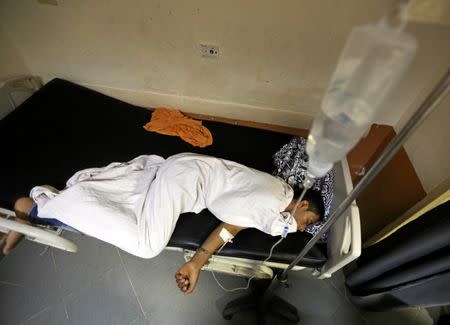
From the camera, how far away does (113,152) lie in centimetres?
154

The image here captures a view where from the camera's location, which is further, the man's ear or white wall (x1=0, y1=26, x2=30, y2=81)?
white wall (x1=0, y1=26, x2=30, y2=81)

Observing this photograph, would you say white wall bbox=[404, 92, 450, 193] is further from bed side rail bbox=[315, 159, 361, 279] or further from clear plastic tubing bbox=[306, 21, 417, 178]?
clear plastic tubing bbox=[306, 21, 417, 178]

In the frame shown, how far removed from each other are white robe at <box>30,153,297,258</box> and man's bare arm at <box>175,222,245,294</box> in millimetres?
56

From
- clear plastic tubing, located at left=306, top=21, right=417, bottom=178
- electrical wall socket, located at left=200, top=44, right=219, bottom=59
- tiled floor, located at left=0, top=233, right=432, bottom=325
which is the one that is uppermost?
clear plastic tubing, located at left=306, top=21, right=417, bottom=178

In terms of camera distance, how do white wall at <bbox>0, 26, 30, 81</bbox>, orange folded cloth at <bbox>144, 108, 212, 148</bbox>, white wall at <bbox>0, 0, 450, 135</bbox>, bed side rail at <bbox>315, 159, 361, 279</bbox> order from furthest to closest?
1. white wall at <bbox>0, 26, 30, 81</bbox>
2. orange folded cloth at <bbox>144, 108, 212, 148</bbox>
3. white wall at <bbox>0, 0, 450, 135</bbox>
4. bed side rail at <bbox>315, 159, 361, 279</bbox>

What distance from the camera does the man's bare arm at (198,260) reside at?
1115 mm

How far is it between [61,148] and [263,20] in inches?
58.9

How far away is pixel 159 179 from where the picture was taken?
1.21 m

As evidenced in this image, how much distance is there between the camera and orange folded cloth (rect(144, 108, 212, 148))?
167 centimetres

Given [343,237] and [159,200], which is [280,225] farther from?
[159,200]

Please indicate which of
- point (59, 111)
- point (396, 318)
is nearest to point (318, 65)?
point (396, 318)

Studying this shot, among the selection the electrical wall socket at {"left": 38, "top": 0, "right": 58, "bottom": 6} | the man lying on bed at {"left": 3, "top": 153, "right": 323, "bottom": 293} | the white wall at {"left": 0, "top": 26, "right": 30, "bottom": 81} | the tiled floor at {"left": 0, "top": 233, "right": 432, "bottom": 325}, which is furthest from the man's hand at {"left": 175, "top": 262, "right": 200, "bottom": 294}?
the white wall at {"left": 0, "top": 26, "right": 30, "bottom": 81}

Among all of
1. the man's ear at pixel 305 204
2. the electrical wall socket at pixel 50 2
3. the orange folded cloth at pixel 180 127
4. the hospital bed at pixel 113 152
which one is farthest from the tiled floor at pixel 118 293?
the electrical wall socket at pixel 50 2

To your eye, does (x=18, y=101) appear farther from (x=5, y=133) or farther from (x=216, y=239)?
(x=216, y=239)
